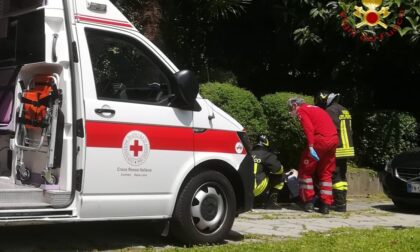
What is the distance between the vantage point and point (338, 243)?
6684 mm

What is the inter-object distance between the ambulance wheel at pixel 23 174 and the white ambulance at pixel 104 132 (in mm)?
11

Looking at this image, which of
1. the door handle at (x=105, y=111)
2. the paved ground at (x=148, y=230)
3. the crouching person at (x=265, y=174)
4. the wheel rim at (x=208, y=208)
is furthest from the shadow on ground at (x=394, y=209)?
the door handle at (x=105, y=111)

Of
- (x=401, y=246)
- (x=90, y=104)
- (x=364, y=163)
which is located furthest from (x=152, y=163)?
(x=364, y=163)

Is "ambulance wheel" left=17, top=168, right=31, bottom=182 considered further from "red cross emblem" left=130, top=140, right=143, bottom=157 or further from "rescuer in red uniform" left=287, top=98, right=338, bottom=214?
"rescuer in red uniform" left=287, top=98, right=338, bottom=214

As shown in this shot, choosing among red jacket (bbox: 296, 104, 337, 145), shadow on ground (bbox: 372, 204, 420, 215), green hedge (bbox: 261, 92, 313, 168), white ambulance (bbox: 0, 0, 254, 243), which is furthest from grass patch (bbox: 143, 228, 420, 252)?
shadow on ground (bbox: 372, 204, 420, 215)

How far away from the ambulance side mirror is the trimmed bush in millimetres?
7376

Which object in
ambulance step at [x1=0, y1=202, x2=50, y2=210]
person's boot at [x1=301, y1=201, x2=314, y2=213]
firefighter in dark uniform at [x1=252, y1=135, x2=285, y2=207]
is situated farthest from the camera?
person's boot at [x1=301, y1=201, x2=314, y2=213]

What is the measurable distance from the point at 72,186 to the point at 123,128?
28.9 inches

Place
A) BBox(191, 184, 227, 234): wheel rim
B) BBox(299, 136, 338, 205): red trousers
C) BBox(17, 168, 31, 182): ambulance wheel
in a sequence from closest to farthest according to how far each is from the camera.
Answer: BBox(17, 168, 31, 182): ambulance wheel
BBox(191, 184, 227, 234): wheel rim
BBox(299, 136, 338, 205): red trousers

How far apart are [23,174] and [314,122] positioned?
484 centimetres

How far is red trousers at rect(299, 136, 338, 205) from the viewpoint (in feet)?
32.0

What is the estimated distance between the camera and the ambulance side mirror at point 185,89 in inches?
255

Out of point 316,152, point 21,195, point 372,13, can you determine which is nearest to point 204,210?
point 21,195

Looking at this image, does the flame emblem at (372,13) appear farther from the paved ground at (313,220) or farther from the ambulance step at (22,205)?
the ambulance step at (22,205)
